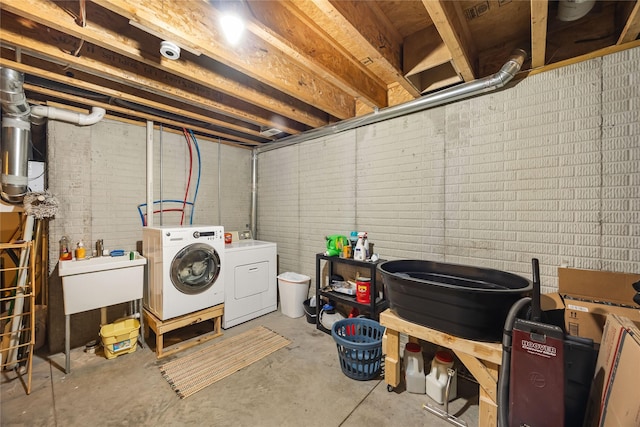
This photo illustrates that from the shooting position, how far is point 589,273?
1636 mm

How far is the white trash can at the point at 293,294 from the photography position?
313 cm

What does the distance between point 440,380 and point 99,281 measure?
281 cm

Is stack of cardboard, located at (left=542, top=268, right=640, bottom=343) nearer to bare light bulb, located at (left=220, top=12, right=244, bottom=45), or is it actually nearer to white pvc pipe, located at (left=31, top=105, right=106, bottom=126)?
bare light bulb, located at (left=220, top=12, right=244, bottom=45)

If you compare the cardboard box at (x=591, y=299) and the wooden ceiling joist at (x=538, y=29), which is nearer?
the wooden ceiling joist at (x=538, y=29)

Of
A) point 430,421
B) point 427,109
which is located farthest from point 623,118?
point 430,421

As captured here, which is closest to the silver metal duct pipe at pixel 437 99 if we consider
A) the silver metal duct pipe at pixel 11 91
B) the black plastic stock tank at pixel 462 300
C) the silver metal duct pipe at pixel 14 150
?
the black plastic stock tank at pixel 462 300

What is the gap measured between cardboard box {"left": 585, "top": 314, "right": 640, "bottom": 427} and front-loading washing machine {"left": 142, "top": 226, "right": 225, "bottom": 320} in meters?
2.82

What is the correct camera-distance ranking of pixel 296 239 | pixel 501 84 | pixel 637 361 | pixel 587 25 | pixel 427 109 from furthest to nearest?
1. pixel 296 239
2. pixel 427 109
3. pixel 501 84
4. pixel 587 25
5. pixel 637 361

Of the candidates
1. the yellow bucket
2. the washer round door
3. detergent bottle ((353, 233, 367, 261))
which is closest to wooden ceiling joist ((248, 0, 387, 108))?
detergent bottle ((353, 233, 367, 261))

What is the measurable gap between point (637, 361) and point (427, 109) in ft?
6.81

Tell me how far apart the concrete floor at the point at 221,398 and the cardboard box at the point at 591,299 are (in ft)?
2.83

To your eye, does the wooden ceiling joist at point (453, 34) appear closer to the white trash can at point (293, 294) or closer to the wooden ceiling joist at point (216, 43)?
the wooden ceiling joist at point (216, 43)

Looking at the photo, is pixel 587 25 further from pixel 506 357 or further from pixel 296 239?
pixel 296 239

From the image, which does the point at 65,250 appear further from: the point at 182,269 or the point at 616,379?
the point at 616,379
